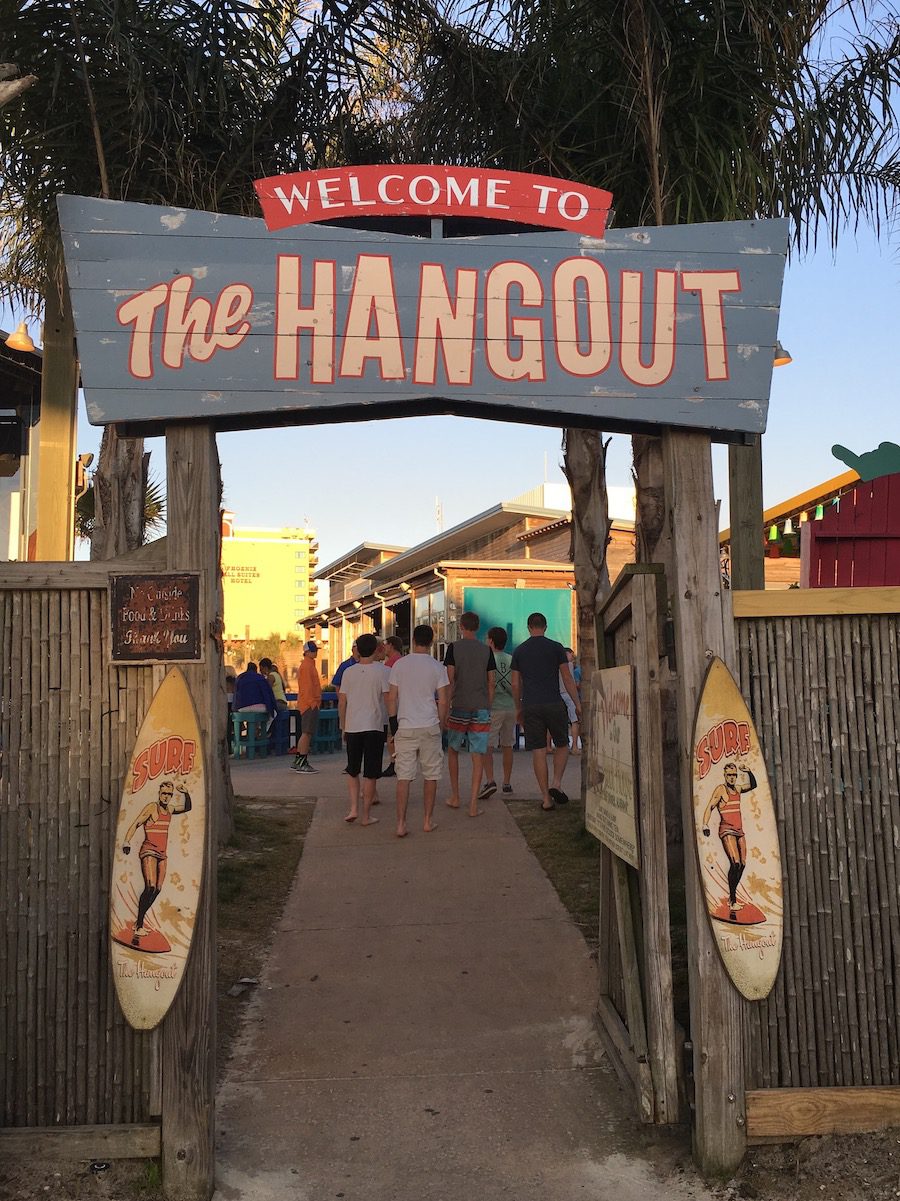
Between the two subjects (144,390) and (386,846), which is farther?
(386,846)

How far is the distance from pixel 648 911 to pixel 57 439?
19.3 ft

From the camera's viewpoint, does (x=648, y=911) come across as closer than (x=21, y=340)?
Yes

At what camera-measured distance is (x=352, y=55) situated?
868 centimetres

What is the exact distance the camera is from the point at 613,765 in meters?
4.68

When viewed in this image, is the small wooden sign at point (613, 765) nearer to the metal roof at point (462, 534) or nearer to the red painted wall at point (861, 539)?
the red painted wall at point (861, 539)

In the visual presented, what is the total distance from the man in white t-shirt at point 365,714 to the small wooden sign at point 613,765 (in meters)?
4.71

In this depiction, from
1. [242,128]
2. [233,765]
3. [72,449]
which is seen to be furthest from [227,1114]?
[233,765]

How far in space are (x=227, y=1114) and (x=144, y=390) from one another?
2.77 m

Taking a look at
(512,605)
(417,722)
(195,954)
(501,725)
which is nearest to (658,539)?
(417,722)

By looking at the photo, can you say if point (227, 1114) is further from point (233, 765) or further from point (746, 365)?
point (233, 765)

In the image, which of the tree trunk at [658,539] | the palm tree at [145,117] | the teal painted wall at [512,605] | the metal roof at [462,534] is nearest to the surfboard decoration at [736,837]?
the tree trunk at [658,539]

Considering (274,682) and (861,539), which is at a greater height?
(861,539)

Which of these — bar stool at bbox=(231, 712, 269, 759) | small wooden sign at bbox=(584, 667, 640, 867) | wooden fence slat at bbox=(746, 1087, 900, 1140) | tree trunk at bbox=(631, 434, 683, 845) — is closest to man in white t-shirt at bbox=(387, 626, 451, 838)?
tree trunk at bbox=(631, 434, 683, 845)

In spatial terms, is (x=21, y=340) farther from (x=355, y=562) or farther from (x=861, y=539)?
(x=355, y=562)
